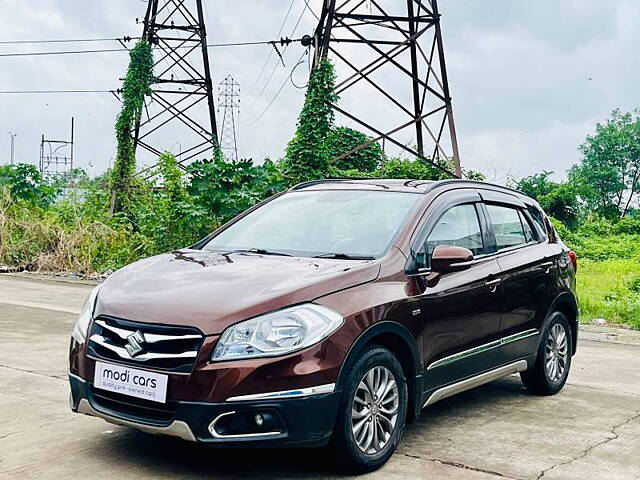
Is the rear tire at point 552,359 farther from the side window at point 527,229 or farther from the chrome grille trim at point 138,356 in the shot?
the chrome grille trim at point 138,356

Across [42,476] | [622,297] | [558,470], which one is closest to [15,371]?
[42,476]

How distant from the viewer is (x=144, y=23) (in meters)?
24.0

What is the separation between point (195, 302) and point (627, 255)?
77.7ft

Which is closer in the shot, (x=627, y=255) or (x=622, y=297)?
(x=622, y=297)

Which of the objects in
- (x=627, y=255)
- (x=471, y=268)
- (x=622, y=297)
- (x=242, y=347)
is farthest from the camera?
(x=627, y=255)

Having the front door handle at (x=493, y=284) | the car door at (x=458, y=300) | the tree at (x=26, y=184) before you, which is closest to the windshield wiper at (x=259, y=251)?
the car door at (x=458, y=300)

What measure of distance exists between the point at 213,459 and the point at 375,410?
3.24 ft

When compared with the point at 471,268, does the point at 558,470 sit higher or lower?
lower

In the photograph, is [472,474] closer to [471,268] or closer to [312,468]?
[312,468]

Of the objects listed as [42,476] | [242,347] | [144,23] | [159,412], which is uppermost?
[144,23]

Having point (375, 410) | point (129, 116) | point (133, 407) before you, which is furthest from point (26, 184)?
point (375, 410)

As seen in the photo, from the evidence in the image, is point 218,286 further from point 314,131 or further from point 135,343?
point 314,131

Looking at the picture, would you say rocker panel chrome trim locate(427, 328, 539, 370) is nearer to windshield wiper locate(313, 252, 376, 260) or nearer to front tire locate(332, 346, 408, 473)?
front tire locate(332, 346, 408, 473)

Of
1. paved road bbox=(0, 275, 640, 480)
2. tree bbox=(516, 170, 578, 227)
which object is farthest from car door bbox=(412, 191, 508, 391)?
tree bbox=(516, 170, 578, 227)
